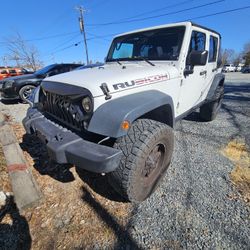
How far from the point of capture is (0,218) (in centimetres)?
211

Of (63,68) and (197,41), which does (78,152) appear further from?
(63,68)

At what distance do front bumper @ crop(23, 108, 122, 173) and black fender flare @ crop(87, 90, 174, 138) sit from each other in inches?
6.2

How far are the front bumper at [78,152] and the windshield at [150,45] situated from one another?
1.89 meters

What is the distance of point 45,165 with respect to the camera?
3172mm

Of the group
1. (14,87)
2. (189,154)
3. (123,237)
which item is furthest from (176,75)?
(14,87)

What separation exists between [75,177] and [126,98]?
1499 mm

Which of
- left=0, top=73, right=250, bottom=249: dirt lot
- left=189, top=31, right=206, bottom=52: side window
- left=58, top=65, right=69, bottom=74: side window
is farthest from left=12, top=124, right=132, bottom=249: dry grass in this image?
left=58, top=65, right=69, bottom=74: side window

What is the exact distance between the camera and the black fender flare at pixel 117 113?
5.63ft

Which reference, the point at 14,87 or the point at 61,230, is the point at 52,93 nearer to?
the point at 61,230

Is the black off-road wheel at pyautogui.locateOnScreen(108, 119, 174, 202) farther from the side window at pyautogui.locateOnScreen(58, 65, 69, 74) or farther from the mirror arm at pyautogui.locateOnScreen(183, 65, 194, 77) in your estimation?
the side window at pyautogui.locateOnScreen(58, 65, 69, 74)

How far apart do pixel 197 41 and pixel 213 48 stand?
118cm

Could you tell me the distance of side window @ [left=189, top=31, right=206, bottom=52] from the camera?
312 centimetres

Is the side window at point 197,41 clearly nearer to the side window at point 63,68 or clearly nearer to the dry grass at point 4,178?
the dry grass at point 4,178

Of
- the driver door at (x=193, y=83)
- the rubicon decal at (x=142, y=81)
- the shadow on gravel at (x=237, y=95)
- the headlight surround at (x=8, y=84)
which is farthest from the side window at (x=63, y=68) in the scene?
the shadow on gravel at (x=237, y=95)
